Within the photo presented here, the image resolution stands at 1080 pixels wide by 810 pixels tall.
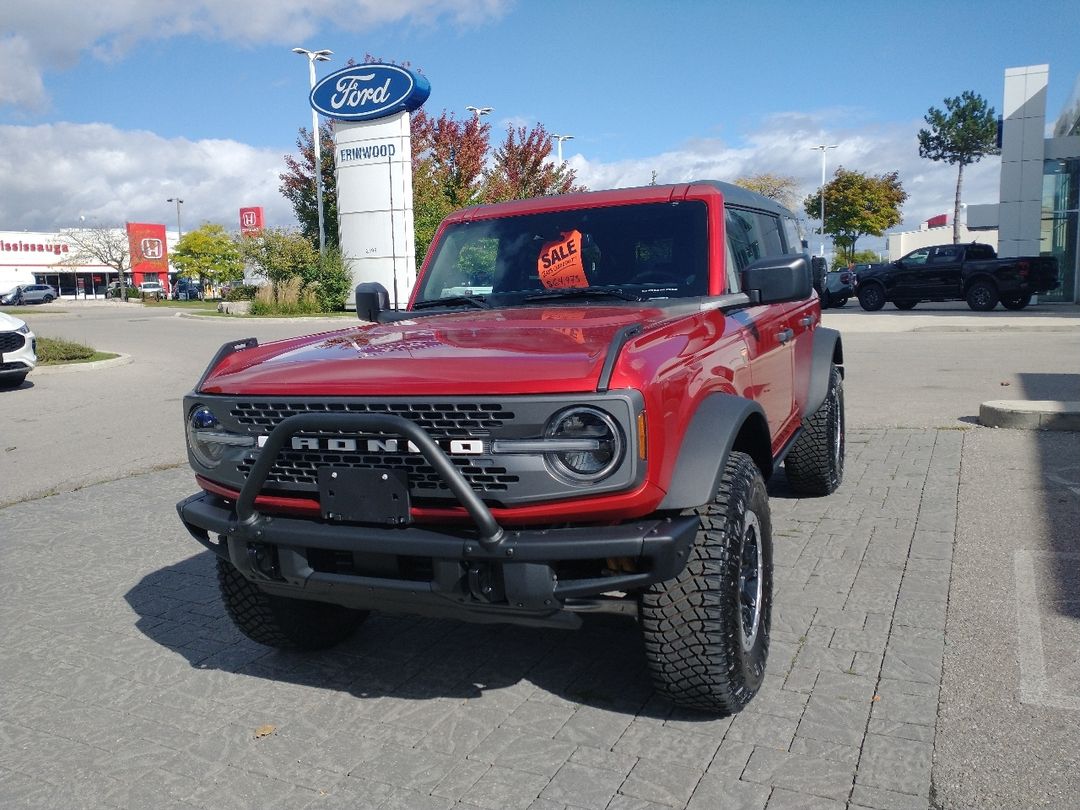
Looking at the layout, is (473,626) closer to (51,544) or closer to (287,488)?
(287,488)

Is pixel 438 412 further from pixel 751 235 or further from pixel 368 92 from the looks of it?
pixel 368 92

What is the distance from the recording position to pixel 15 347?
504 inches

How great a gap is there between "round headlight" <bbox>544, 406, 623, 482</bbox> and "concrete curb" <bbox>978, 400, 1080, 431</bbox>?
6.99 metres

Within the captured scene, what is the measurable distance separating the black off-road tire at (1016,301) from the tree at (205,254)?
5434 cm

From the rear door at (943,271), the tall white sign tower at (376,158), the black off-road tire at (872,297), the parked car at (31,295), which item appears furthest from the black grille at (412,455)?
the parked car at (31,295)

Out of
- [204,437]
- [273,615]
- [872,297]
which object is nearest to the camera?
[204,437]

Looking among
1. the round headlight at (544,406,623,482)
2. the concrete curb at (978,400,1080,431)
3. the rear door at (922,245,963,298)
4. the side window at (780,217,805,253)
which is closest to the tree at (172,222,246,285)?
the rear door at (922,245,963,298)

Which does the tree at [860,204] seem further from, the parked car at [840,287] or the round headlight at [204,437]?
the round headlight at [204,437]

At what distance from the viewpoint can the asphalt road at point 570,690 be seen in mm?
2928

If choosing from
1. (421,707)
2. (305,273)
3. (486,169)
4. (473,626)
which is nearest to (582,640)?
(473,626)

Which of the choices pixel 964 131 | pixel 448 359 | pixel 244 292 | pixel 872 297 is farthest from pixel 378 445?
pixel 964 131

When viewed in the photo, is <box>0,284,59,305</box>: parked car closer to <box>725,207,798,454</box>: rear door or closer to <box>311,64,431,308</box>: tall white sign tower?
<box>311,64,431,308</box>: tall white sign tower

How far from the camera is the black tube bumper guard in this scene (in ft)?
9.05

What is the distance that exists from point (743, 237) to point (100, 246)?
7967cm
